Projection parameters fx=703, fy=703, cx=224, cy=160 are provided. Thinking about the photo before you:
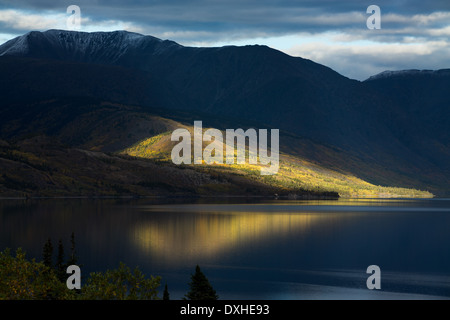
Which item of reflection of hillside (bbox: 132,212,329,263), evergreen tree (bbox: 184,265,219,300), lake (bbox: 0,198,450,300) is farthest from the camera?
reflection of hillside (bbox: 132,212,329,263)

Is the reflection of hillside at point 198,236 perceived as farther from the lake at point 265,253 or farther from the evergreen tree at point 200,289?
the evergreen tree at point 200,289

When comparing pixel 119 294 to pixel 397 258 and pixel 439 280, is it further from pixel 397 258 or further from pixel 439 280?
pixel 397 258

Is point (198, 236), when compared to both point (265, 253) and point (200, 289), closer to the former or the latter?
point (265, 253)

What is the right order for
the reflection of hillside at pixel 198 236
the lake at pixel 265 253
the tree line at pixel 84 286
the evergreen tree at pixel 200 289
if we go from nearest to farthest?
the tree line at pixel 84 286 → the evergreen tree at pixel 200 289 → the lake at pixel 265 253 → the reflection of hillside at pixel 198 236

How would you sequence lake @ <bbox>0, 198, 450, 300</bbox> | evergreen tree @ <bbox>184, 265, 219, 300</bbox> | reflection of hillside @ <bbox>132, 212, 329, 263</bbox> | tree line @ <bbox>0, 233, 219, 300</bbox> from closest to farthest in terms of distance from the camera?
tree line @ <bbox>0, 233, 219, 300</bbox>
evergreen tree @ <bbox>184, 265, 219, 300</bbox>
lake @ <bbox>0, 198, 450, 300</bbox>
reflection of hillside @ <bbox>132, 212, 329, 263</bbox>

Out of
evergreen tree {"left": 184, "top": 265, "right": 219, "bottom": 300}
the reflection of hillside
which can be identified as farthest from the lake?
evergreen tree {"left": 184, "top": 265, "right": 219, "bottom": 300}

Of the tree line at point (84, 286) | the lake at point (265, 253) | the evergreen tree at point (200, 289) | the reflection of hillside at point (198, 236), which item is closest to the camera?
the tree line at point (84, 286)

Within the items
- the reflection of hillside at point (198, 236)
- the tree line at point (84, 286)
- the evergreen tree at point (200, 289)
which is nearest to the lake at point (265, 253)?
the reflection of hillside at point (198, 236)

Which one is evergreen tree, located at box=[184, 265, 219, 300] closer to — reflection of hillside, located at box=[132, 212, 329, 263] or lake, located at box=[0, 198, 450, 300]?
lake, located at box=[0, 198, 450, 300]

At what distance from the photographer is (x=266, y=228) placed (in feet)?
618

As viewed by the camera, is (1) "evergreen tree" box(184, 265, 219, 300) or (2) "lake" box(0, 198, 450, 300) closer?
(1) "evergreen tree" box(184, 265, 219, 300)
